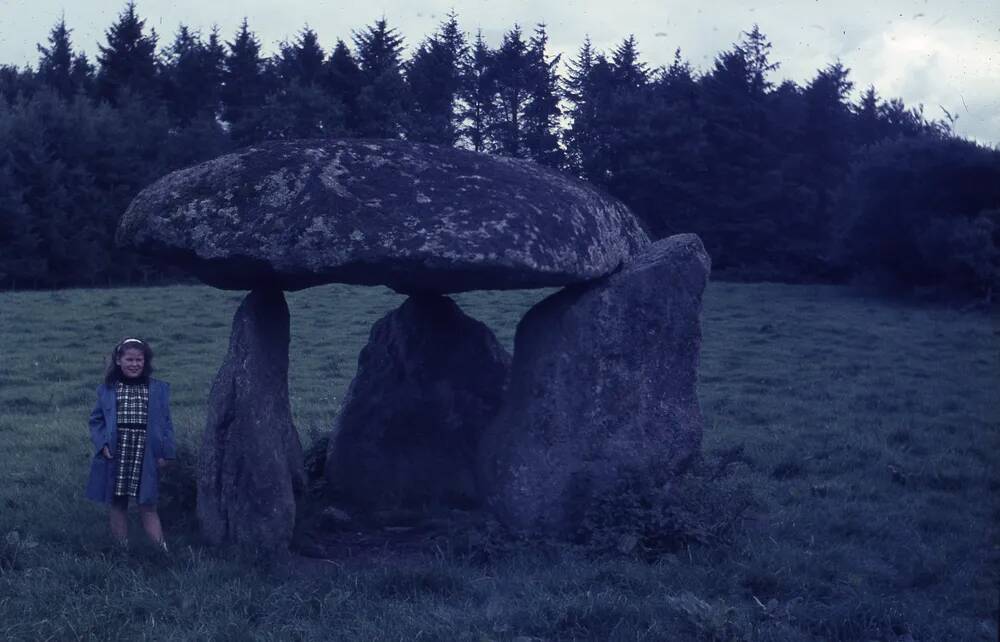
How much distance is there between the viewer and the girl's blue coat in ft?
24.6

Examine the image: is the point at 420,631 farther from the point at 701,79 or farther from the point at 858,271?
the point at 701,79

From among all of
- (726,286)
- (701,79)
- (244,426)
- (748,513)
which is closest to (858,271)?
(726,286)

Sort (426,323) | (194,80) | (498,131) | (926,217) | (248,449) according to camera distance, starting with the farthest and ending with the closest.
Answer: (194,80), (498,131), (926,217), (426,323), (248,449)

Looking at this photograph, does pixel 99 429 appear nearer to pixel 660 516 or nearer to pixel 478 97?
pixel 660 516

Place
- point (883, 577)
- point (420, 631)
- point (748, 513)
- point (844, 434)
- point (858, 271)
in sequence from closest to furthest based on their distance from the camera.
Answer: point (420, 631) < point (883, 577) < point (748, 513) < point (844, 434) < point (858, 271)

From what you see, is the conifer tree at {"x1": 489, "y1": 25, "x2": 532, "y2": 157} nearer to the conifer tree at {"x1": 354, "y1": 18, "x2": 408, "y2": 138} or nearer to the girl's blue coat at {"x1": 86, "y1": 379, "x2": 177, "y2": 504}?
the conifer tree at {"x1": 354, "y1": 18, "x2": 408, "y2": 138}

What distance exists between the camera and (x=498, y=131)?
43.4 metres

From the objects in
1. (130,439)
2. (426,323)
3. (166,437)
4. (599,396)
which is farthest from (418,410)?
(130,439)

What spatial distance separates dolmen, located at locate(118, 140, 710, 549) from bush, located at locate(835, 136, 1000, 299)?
20.5 meters

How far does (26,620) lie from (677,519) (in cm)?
416

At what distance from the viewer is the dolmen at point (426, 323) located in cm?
705

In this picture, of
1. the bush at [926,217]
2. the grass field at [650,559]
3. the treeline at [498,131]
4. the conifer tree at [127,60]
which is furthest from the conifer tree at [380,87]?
the grass field at [650,559]

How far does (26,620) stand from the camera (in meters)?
5.96

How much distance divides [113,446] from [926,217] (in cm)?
2552
